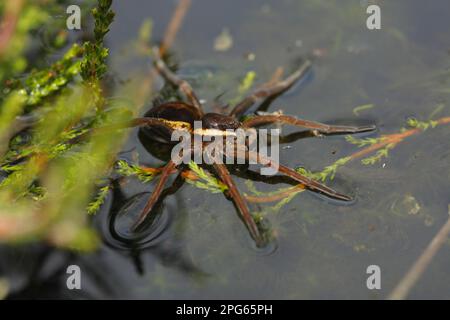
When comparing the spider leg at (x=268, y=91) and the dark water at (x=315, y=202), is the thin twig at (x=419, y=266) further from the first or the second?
the spider leg at (x=268, y=91)

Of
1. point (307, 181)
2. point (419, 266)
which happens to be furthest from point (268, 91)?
point (419, 266)

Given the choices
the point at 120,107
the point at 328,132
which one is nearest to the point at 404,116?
the point at 328,132

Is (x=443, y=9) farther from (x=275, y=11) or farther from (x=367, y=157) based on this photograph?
(x=367, y=157)

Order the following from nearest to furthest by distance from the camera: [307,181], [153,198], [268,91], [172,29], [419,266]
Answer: [419,266] < [153,198] < [307,181] < [268,91] < [172,29]

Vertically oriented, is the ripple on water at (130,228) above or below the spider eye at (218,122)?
below

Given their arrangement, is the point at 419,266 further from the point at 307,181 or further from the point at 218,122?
the point at 218,122

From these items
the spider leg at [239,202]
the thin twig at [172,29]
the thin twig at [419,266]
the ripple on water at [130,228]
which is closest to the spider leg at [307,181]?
the spider leg at [239,202]
